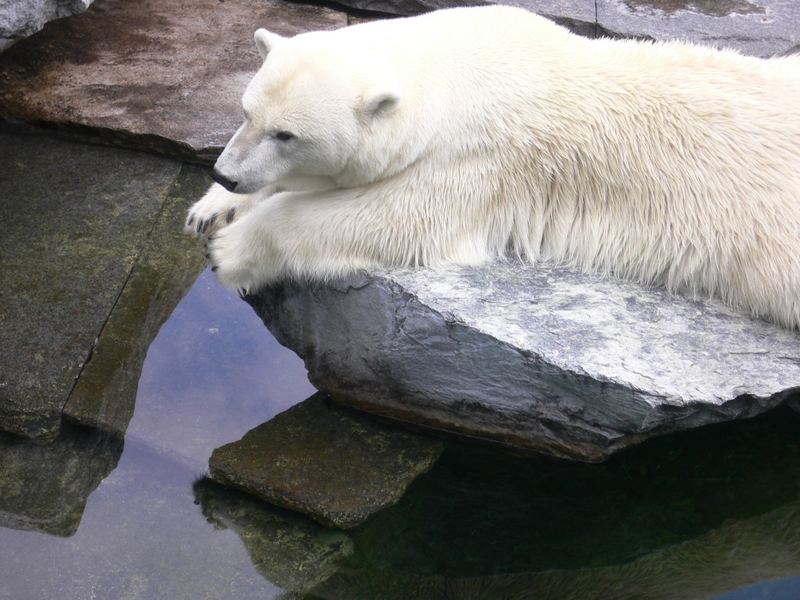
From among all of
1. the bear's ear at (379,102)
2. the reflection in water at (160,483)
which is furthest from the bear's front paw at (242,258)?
the bear's ear at (379,102)

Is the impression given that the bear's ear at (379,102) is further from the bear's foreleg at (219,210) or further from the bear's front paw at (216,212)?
the bear's front paw at (216,212)

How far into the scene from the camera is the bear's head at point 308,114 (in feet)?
11.3

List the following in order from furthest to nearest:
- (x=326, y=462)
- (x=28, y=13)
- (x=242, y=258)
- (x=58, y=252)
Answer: (x=28, y=13), (x=58, y=252), (x=242, y=258), (x=326, y=462)

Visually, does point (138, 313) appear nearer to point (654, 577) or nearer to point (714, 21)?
point (654, 577)

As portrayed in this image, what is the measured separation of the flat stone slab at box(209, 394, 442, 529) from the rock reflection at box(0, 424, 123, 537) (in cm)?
41

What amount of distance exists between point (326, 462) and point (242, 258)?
85cm

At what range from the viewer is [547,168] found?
379 centimetres

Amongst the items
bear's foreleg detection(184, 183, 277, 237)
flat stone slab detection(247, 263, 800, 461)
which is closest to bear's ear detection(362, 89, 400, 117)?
flat stone slab detection(247, 263, 800, 461)

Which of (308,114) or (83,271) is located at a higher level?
(308,114)

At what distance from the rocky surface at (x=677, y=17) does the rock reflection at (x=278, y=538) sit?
395cm

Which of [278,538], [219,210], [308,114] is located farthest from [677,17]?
[278,538]

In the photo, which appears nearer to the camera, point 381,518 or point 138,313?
point 381,518

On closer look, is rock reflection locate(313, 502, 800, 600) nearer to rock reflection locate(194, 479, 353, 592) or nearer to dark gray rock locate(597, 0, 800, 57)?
rock reflection locate(194, 479, 353, 592)

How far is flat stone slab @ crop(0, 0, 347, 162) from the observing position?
16.5 feet
